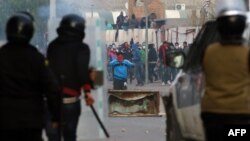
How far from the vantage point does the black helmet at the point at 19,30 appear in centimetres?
592

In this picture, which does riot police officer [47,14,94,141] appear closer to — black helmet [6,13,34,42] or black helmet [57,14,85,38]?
black helmet [57,14,85,38]

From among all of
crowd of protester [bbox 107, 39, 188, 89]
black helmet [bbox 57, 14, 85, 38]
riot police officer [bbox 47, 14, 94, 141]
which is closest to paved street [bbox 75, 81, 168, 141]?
riot police officer [bbox 47, 14, 94, 141]

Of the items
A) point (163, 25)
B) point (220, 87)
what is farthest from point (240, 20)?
point (163, 25)

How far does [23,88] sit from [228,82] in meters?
1.58

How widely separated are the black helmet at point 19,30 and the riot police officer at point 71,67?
5.23ft

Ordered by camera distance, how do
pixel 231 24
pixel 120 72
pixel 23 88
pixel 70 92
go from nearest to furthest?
pixel 231 24 < pixel 23 88 < pixel 70 92 < pixel 120 72

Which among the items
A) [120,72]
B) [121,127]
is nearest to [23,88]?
[121,127]

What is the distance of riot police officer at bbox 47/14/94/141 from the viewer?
760 cm

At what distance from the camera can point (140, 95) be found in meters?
16.2

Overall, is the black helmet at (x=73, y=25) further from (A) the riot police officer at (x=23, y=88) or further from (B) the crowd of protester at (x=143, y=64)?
(B) the crowd of protester at (x=143, y=64)

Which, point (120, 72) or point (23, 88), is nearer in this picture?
point (23, 88)

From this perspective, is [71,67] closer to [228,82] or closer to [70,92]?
[70,92]

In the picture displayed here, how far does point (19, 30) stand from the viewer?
5922 millimetres

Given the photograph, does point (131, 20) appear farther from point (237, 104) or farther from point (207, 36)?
point (237, 104)
